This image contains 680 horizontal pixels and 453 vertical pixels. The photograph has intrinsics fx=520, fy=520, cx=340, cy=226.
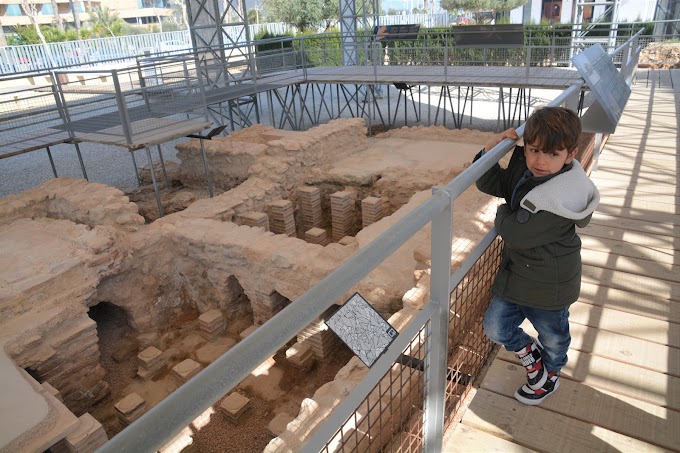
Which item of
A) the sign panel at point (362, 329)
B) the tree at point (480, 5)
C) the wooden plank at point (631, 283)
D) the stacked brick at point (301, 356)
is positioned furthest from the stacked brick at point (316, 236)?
the tree at point (480, 5)

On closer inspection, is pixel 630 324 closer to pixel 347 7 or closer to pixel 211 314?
pixel 211 314

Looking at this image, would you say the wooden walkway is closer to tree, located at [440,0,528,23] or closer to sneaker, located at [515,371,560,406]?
sneaker, located at [515,371,560,406]

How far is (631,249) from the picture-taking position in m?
3.34

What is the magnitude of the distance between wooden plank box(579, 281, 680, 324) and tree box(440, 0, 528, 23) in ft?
108

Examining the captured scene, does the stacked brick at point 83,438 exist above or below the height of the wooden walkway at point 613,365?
below

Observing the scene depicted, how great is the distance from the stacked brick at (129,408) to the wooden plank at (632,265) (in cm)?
467

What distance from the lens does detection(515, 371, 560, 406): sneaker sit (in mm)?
2203

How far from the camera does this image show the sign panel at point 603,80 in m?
3.70

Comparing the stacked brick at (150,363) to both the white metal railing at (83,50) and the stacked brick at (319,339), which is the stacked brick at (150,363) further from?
the white metal railing at (83,50)

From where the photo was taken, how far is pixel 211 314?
23.1ft

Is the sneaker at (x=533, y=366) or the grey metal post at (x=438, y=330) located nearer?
the grey metal post at (x=438, y=330)

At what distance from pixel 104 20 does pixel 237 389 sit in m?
42.6

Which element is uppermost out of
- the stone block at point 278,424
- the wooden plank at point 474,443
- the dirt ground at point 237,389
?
the wooden plank at point 474,443

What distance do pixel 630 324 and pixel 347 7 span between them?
1766 centimetres
